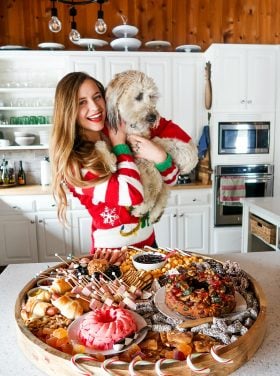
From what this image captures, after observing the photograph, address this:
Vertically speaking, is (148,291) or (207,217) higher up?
(148,291)

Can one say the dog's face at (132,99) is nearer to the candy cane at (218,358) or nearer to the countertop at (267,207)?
the candy cane at (218,358)

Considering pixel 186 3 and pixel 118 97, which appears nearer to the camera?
pixel 118 97

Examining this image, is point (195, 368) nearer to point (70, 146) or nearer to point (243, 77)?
point (70, 146)

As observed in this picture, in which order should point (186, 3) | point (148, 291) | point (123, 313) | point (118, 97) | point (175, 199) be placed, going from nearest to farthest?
point (123, 313) → point (148, 291) → point (118, 97) → point (175, 199) → point (186, 3)

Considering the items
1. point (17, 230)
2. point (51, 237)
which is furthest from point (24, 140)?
point (51, 237)

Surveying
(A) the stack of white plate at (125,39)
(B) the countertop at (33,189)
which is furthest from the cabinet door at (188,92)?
(B) the countertop at (33,189)

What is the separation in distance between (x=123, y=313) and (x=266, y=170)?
319 centimetres

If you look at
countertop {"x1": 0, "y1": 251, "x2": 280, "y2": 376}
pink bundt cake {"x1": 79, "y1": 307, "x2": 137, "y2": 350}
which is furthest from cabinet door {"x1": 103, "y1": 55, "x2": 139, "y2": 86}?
pink bundt cake {"x1": 79, "y1": 307, "x2": 137, "y2": 350}

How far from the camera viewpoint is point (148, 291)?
117cm

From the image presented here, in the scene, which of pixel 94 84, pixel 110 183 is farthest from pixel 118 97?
pixel 110 183

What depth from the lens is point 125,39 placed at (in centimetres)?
359

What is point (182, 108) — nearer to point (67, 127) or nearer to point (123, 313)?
point (67, 127)

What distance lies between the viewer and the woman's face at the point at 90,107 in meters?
1.34

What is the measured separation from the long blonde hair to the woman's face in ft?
0.06
